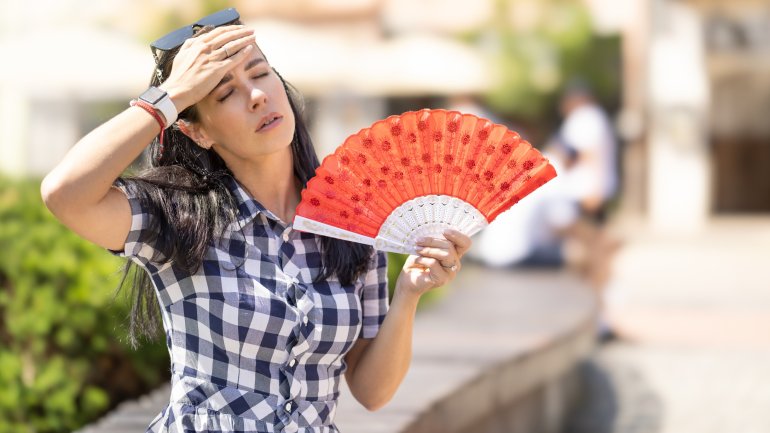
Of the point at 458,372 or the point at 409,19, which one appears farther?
the point at 409,19

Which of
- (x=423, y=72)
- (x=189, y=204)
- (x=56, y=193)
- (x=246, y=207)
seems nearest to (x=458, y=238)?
(x=246, y=207)

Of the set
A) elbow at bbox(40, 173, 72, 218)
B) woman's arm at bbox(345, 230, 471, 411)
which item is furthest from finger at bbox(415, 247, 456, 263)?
elbow at bbox(40, 173, 72, 218)

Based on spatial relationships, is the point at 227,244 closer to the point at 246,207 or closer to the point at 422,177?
the point at 246,207

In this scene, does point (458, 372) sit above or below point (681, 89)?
below

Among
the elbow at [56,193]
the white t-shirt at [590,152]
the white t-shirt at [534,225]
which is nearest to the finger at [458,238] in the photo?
the elbow at [56,193]

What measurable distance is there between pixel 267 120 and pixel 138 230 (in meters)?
0.31

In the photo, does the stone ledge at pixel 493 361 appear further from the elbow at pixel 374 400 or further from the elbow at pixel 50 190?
the elbow at pixel 50 190

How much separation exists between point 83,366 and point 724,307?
6613mm

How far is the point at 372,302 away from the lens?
7.51ft

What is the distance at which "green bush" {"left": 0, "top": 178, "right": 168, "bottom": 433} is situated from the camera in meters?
3.73

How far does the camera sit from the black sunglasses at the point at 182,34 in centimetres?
205

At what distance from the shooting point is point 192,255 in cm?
199

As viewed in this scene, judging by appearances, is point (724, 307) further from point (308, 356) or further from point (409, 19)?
point (409, 19)

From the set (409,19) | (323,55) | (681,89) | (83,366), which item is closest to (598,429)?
(83,366)
